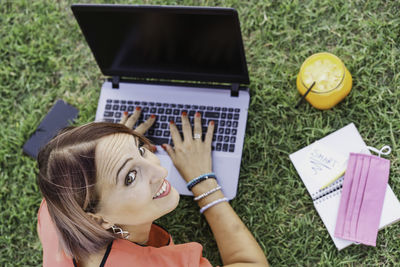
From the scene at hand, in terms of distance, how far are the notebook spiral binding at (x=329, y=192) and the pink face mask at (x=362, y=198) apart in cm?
3

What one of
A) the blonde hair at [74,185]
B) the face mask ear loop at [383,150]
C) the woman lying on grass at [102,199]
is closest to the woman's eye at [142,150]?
the woman lying on grass at [102,199]

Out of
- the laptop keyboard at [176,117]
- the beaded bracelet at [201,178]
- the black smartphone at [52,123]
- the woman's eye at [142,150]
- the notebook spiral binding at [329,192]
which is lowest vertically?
the notebook spiral binding at [329,192]

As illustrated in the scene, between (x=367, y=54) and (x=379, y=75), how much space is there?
105 millimetres

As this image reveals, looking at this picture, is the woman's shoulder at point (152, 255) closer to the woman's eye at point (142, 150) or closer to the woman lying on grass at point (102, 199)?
the woman lying on grass at point (102, 199)

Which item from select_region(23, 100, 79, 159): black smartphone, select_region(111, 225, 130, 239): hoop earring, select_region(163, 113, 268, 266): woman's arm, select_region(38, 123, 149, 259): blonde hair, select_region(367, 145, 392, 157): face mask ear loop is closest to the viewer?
select_region(38, 123, 149, 259): blonde hair

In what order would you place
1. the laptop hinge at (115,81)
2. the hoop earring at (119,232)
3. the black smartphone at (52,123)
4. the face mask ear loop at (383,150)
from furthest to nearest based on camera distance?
the black smartphone at (52,123)
the laptop hinge at (115,81)
the face mask ear loop at (383,150)
the hoop earring at (119,232)

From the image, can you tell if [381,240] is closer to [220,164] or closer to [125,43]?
[220,164]

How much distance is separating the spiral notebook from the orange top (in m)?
0.56

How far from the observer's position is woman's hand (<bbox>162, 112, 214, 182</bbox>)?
1.68 metres

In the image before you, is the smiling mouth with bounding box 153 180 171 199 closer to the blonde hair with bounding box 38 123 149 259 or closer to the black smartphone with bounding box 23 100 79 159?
the blonde hair with bounding box 38 123 149 259

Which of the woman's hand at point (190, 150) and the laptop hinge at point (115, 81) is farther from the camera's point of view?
the laptop hinge at point (115, 81)

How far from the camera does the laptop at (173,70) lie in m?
1.45

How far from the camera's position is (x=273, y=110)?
1854 mm

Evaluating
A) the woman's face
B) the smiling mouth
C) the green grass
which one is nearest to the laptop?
the green grass
